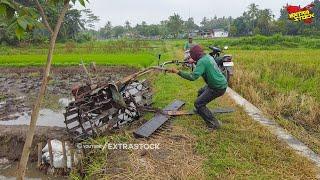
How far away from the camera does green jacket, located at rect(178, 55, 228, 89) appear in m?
5.75

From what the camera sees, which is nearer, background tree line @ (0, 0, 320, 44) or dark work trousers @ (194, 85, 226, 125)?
dark work trousers @ (194, 85, 226, 125)

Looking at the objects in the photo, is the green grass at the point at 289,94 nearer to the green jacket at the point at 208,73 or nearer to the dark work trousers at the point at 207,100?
the dark work trousers at the point at 207,100

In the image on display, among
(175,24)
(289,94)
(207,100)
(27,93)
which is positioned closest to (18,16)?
(207,100)

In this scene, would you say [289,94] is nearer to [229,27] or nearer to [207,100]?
[207,100]

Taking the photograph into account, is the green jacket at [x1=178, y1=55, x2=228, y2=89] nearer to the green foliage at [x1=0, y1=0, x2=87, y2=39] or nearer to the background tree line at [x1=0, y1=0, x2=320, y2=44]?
the green foliage at [x1=0, y1=0, x2=87, y2=39]

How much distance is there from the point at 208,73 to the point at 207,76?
0.20 ft

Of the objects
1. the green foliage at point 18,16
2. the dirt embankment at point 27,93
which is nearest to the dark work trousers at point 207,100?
the dirt embankment at point 27,93

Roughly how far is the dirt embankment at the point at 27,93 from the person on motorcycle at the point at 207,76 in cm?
252

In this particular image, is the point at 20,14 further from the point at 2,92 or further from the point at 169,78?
the point at 2,92

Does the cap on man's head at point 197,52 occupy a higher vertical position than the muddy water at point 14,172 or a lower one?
higher

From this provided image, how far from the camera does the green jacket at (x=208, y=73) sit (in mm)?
5750

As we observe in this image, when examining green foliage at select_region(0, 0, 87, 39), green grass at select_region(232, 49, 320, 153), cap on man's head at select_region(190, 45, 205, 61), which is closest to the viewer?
green foliage at select_region(0, 0, 87, 39)

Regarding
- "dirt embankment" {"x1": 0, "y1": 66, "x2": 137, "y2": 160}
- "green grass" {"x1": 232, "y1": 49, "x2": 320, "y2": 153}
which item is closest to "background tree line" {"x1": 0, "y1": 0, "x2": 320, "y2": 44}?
"dirt embankment" {"x1": 0, "y1": 66, "x2": 137, "y2": 160}

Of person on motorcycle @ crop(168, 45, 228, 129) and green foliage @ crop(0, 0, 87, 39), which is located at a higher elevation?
green foliage @ crop(0, 0, 87, 39)
